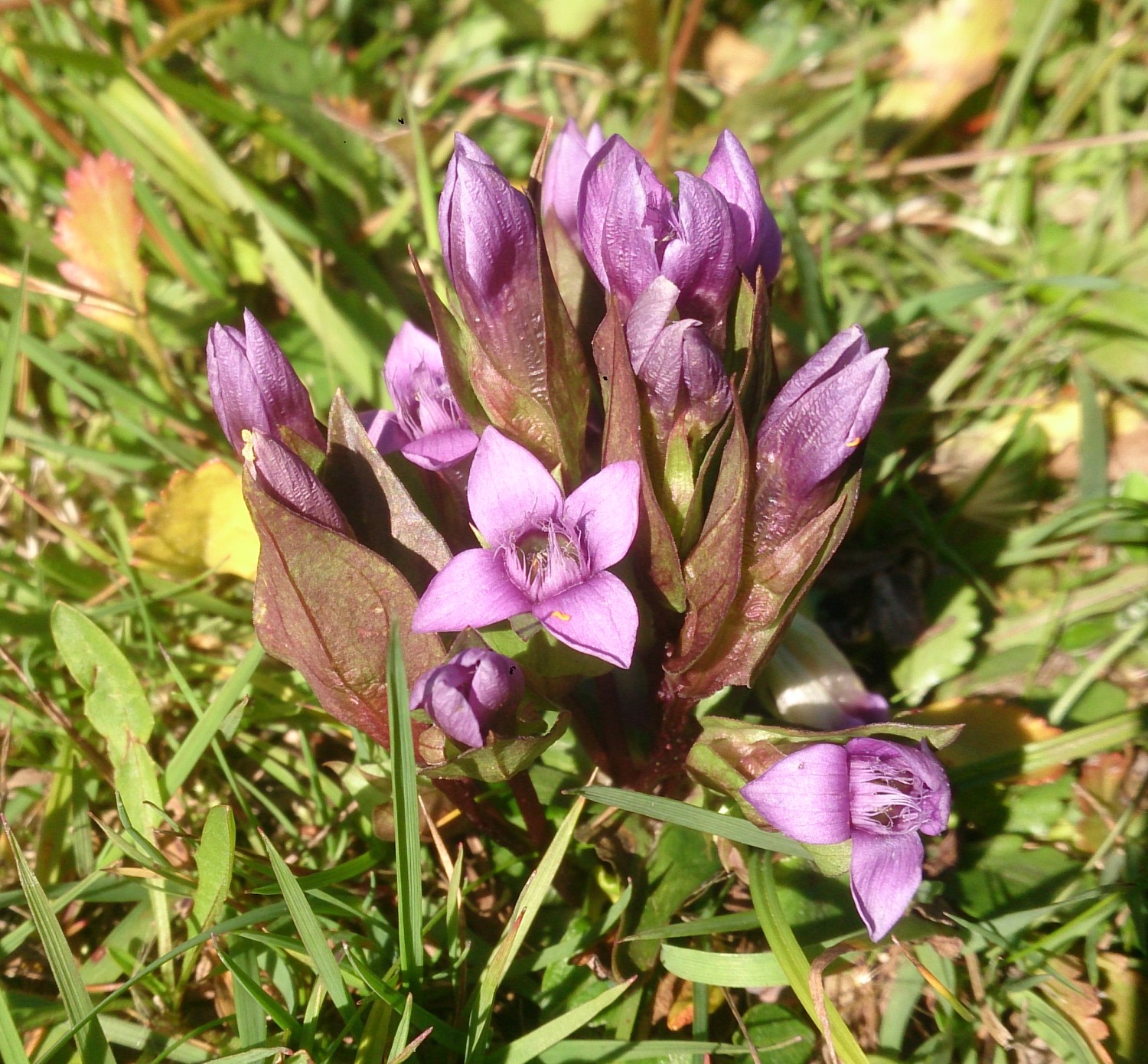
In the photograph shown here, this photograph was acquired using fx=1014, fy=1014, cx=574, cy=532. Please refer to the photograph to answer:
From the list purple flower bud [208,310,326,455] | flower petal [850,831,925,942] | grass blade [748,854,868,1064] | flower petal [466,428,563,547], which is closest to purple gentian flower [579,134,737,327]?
flower petal [466,428,563,547]

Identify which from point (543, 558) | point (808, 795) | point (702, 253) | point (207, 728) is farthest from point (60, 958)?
point (702, 253)

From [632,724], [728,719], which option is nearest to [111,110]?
[632,724]

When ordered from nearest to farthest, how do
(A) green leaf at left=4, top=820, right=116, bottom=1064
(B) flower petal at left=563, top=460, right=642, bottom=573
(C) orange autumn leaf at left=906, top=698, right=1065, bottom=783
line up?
(B) flower petal at left=563, top=460, right=642, bottom=573 < (A) green leaf at left=4, top=820, right=116, bottom=1064 < (C) orange autumn leaf at left=906, top=698, right=1065, bottom=783

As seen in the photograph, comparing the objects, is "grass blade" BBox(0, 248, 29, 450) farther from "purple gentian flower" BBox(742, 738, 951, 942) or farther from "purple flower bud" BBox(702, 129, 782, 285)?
"purple gentian flower" BBox(742, 738, 951, 942)

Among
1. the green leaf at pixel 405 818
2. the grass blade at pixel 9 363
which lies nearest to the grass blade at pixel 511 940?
the green leaf at pixel 405 818

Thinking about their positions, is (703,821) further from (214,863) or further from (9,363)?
(9,363)

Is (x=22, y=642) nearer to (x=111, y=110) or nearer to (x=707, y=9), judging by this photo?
(x=111, y=110)
